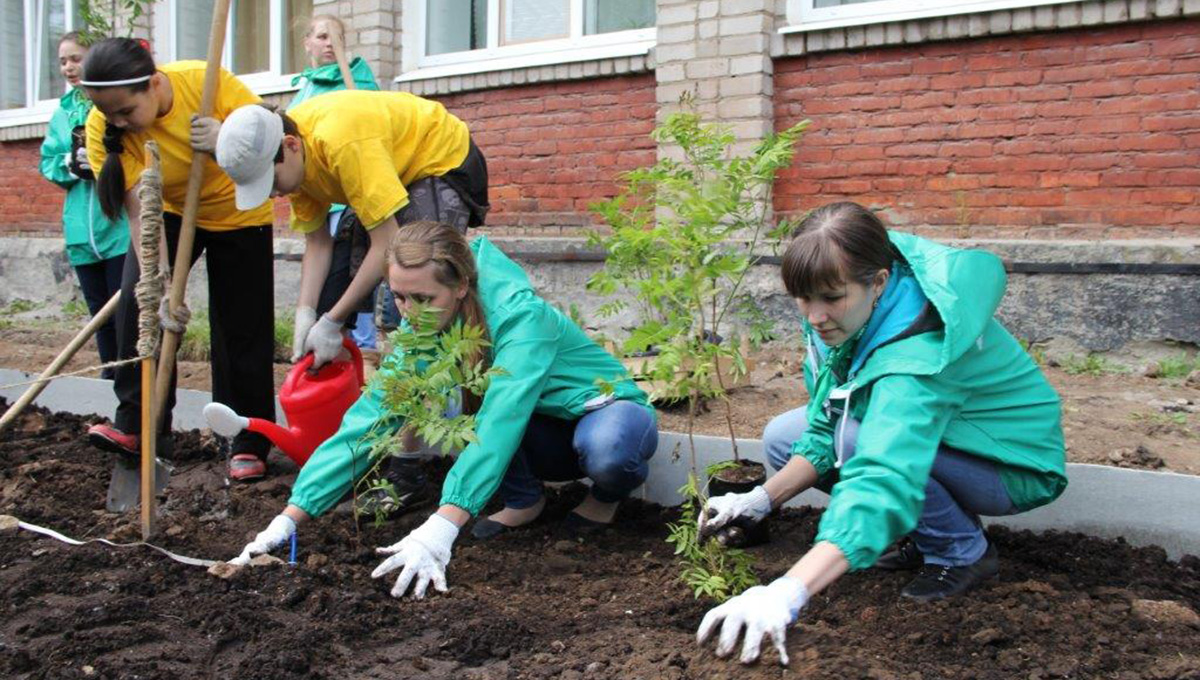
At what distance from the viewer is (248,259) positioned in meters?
4.23

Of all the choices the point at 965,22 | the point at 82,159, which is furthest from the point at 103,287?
the point at 965,22

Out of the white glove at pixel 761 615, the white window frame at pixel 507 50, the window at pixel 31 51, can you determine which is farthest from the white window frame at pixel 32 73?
the white glove at pixel 761 615

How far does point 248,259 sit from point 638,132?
2795 millimetres

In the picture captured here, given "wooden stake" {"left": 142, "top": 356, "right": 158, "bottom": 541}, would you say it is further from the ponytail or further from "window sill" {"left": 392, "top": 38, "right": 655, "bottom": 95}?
"window sill" {"left": 392, "top": 38, "right": 655, "bottom": 95}

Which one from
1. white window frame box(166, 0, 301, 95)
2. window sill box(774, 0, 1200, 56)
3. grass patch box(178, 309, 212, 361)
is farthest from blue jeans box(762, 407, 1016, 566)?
white window frame box(166, 0, 301, 95)

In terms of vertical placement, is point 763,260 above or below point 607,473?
above

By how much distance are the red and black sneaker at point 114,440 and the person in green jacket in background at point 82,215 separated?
4.19ft

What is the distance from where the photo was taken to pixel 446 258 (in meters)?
3.13

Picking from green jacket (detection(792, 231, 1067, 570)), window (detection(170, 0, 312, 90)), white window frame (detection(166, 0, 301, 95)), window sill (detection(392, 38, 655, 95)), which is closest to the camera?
green jacket (detection(792, 231, 1067, 570))

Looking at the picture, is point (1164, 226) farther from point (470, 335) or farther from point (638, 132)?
point (470, 335)

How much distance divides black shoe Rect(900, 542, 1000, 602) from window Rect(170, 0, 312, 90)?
6.75 meters

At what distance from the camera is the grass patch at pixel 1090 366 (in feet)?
15.8

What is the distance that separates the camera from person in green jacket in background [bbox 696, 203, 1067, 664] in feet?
7.21

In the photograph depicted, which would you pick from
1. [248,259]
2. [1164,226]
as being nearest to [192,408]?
[248,259]
